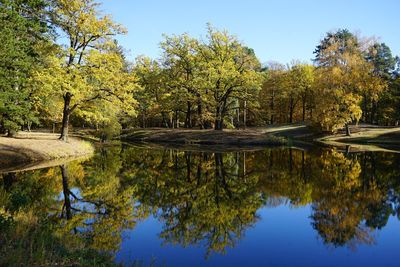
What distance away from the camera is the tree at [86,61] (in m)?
30.7

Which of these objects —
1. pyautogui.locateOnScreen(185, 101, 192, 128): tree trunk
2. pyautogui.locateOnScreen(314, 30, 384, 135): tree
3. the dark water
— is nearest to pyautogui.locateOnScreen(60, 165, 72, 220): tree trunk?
the dark water

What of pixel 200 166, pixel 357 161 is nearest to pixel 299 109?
pixel 357 161

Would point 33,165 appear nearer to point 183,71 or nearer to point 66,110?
point 66,110

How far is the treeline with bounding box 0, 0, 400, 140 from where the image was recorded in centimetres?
2898

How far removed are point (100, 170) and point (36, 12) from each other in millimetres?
17215

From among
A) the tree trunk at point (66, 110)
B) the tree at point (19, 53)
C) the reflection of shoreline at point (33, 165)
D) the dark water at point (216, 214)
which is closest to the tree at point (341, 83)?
the dark water at point (216, 214)

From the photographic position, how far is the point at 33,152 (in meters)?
27.0

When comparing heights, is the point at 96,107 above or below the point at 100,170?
above

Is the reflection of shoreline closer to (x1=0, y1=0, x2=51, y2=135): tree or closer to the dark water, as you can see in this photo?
the dark water

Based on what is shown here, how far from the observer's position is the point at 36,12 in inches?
1260

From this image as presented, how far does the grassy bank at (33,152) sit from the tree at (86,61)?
2.25 metres

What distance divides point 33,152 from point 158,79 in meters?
34.5

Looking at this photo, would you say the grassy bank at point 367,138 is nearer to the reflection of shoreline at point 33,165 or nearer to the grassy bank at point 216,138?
the grassy bank at point 216,138

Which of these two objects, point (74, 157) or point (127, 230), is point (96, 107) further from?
point (127, 230)
